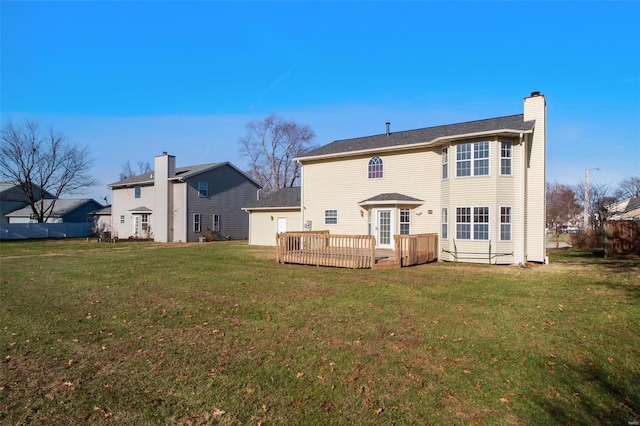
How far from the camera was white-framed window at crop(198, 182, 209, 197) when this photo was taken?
30562mm

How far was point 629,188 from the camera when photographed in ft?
115

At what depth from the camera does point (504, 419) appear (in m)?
3.52

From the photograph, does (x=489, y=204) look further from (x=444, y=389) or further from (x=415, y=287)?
(x=444, y=389)

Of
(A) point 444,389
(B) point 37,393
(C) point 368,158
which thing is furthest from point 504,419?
(C) point 368,158

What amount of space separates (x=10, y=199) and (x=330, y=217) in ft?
161

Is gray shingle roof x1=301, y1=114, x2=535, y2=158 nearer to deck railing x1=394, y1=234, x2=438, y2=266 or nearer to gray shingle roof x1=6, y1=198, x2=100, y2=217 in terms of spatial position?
deck railing x1=394, y1=234, x2=438, y2=266

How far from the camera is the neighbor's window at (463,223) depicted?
15.7 metres

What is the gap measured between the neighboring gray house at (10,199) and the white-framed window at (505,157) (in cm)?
5393

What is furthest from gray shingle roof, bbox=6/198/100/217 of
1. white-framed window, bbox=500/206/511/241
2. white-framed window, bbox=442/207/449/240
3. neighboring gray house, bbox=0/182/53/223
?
white-framed window, bbox=500/206/511/241

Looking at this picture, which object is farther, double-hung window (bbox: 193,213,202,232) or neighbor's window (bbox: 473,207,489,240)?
double-hung window (bbox: 193,213,202,232)

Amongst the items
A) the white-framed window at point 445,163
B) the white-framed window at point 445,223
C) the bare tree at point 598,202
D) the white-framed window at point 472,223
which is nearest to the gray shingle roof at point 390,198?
the white-framed window at point 445,223

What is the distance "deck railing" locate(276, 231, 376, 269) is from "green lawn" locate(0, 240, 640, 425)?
3.49 meters

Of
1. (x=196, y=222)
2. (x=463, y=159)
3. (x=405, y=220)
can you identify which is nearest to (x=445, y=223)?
(x=405, y=220)

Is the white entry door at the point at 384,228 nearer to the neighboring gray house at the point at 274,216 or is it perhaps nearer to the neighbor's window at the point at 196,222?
the neighboring gray house at the point at 274,216
